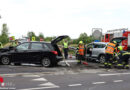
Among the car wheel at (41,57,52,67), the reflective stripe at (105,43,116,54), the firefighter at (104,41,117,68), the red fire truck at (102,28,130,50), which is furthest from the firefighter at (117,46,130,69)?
the red fire truck at (102,28,130,50)

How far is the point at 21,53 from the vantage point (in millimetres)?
12352

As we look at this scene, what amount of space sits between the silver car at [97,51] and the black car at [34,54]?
153 inches

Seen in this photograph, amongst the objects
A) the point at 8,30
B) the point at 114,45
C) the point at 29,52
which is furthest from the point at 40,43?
the point at 8,30

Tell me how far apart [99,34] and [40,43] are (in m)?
9.56

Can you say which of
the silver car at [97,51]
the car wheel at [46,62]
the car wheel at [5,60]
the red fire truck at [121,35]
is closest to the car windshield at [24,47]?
the car wheel at [5,60]

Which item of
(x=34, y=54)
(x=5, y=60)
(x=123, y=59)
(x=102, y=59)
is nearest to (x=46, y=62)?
(x=34, y=54)

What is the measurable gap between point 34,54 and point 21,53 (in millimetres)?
796

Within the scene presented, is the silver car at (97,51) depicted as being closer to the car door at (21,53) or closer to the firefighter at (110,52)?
the firefighter at (110,52)

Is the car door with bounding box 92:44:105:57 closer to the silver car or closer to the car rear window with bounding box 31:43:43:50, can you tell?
the silver car

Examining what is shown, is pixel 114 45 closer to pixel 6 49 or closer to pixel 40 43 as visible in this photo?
pixel 40 43

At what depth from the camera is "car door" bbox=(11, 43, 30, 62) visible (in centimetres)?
1231

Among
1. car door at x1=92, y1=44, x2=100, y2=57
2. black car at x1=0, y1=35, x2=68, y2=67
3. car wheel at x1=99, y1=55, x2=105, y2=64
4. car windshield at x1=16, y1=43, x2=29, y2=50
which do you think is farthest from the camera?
car door at x1=92, y1=44, x2=100, y2=57

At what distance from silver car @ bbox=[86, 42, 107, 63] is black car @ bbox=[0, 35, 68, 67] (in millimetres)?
3895

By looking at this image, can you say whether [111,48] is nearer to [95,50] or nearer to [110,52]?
[110,52]
